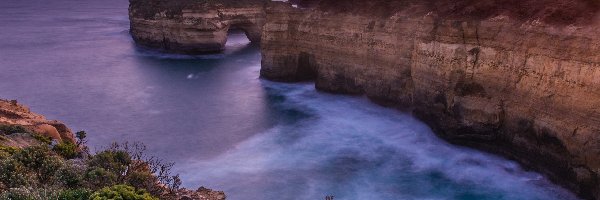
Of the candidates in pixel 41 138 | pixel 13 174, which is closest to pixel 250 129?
pixel 41 138

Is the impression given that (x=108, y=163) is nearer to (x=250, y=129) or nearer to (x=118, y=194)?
(x=118, y=194)

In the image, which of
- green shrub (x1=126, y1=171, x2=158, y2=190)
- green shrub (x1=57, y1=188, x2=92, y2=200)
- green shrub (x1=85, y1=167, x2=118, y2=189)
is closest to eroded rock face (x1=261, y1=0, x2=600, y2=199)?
green shrub (x1=126, y1=171, x2=158, y2=190)

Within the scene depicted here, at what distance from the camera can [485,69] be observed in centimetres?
2739

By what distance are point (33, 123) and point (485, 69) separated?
75.6ft

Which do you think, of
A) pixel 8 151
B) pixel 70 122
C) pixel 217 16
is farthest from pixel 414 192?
pixel 217 16

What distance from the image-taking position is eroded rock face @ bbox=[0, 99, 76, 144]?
22.7 m

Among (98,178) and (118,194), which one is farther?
(98,178)

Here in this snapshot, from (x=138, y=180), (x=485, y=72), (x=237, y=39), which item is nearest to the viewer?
(x=138, y=180)

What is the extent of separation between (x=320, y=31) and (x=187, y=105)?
12208mm

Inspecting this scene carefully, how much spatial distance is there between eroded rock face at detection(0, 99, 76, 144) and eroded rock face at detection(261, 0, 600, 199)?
67.2 feet

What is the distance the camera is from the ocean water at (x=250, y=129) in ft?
81.9

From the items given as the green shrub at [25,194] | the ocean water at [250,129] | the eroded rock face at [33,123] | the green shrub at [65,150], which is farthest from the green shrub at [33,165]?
the ocean water at [250,129]

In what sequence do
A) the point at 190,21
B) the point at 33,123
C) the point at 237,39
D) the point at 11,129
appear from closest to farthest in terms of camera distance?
the point at 11,129 < the point at 33,123 < the point at 190,21 < the point at 237,39

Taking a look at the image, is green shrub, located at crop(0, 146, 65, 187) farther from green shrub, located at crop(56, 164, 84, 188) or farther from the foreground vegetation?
green shrub, located at crop(56, 164, 84, 188)
